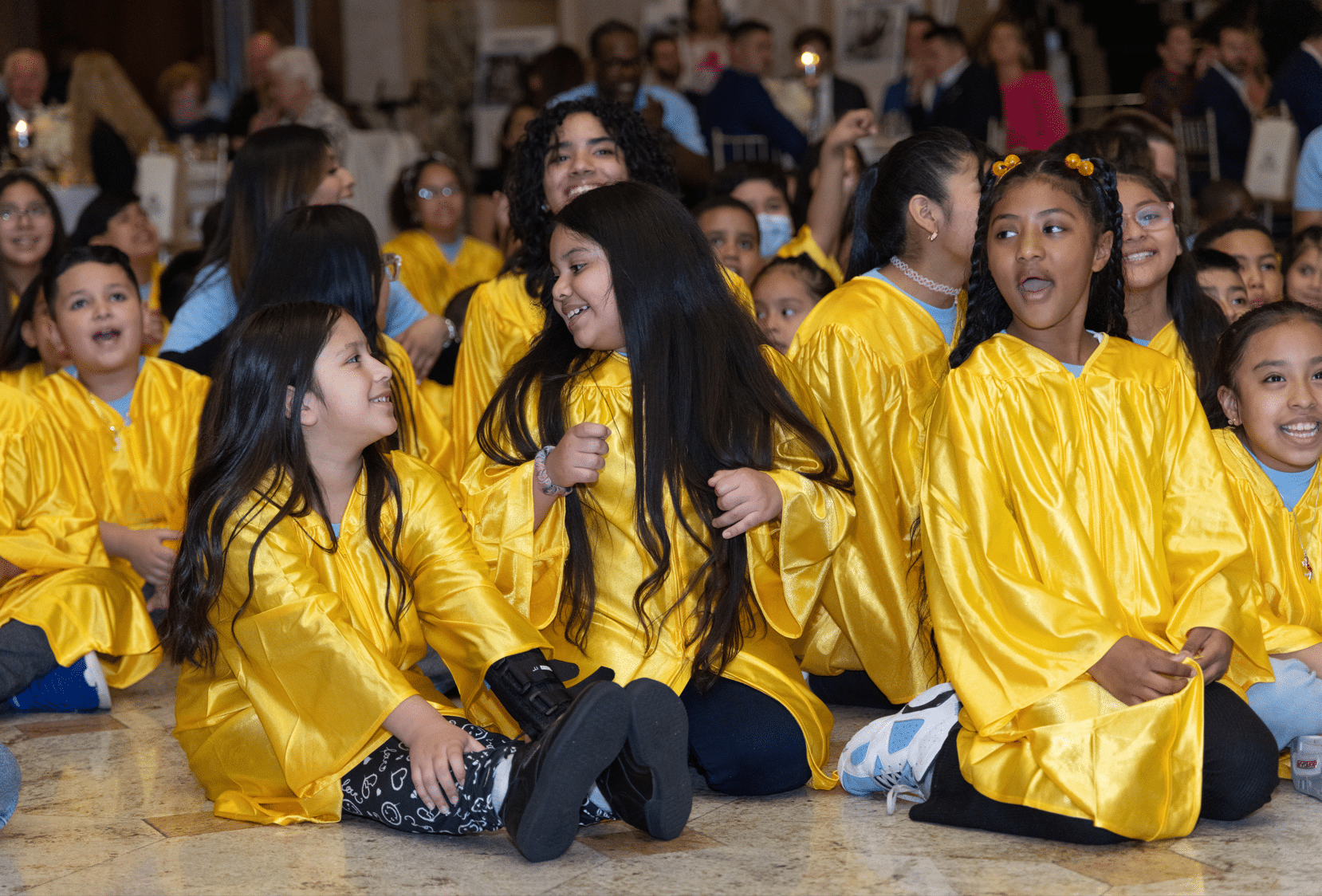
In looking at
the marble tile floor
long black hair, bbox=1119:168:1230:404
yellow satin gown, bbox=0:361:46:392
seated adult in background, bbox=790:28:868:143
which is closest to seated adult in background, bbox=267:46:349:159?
seated adult in background, bbox=790:28:868:143

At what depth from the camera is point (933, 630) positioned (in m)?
2.50

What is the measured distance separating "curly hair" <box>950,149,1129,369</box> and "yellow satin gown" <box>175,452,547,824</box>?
38.4 inches

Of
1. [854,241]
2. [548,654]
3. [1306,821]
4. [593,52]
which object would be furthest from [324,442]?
[593,52]

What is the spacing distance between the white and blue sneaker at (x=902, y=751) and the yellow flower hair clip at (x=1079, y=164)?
94 centimetres

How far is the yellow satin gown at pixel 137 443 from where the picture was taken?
3.52 meters

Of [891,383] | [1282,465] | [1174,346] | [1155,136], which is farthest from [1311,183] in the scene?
[891,383]

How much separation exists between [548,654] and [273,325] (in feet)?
2.54

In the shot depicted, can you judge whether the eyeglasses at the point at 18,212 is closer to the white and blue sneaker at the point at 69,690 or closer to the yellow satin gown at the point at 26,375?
the yellow satin gown at the point at 26,375

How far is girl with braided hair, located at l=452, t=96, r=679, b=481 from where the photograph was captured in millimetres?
3381

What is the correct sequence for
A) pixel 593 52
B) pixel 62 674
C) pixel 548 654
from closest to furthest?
pixel 548 654, pixel 62 674, pixel 593 52

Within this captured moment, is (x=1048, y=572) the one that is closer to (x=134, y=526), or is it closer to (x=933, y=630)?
(x=933, y=630)

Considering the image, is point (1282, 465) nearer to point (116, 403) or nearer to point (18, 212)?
point (116, 403)

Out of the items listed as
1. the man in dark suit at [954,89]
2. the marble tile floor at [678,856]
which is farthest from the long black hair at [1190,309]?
the man in dark suit at [954,89]

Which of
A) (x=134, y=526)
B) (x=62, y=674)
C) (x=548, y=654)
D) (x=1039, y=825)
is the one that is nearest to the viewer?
(x=1039, y=825)
